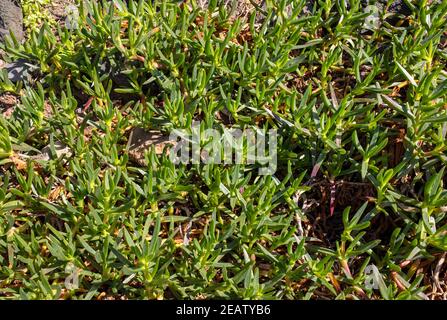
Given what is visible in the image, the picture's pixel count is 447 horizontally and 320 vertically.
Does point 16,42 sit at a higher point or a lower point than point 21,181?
higher

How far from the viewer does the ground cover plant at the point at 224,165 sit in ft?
6.93

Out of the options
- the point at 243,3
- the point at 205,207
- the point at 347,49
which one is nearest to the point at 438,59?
the point at 347,49

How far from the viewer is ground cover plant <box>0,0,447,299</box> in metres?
2.11

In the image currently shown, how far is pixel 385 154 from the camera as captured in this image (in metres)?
2.29

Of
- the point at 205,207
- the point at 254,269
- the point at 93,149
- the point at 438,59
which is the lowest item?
the point at 254,269

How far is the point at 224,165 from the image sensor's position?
91.0 inches

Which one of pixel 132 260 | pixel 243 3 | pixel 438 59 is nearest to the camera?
pixel 132 260

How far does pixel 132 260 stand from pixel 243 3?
1407mm

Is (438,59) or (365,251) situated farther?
(438,59)

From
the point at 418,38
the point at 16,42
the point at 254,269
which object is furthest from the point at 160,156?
the point at 418,38

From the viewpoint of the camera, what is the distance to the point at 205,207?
89.3 inches

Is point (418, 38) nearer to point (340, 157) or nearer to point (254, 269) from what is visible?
point (340, 157)

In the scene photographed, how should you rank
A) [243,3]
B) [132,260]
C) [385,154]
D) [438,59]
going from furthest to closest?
[243,3]
[438,59]
[385,154]
[132,260]

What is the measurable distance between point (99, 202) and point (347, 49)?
1299 millimetres
